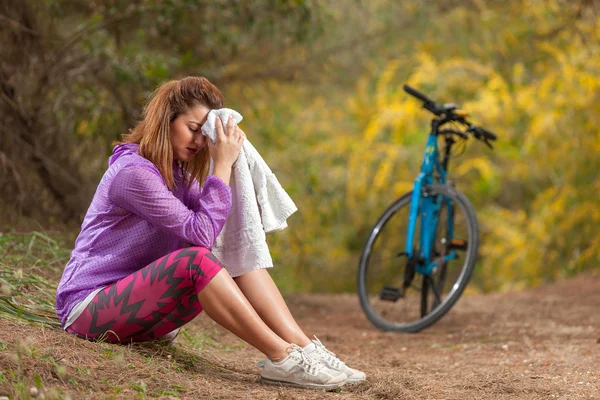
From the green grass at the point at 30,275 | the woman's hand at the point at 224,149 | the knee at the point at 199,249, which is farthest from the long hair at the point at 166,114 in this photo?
the green grass at the point at 30,275

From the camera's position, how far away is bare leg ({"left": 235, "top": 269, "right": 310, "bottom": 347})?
301 cm

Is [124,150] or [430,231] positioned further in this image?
[430,231]

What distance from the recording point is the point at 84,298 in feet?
9.43

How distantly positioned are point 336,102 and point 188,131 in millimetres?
8518

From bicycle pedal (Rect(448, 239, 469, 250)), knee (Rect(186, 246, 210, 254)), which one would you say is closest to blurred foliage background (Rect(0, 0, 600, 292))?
bicycle pedal (Rect(448, 239, 469, 250))

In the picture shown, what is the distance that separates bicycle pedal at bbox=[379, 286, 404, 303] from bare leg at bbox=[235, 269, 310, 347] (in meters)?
1.87

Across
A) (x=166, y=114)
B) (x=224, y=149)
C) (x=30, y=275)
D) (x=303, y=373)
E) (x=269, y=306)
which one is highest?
(x=166, y=114)

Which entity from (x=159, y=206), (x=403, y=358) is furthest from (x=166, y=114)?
(x=403, y=358)

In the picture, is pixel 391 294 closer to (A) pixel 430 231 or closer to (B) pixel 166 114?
(A) pixel 430 231

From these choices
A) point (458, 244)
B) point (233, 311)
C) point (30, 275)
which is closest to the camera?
point (233, 311)

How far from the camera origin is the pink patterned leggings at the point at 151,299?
2.73 meters

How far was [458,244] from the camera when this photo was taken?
4.68m

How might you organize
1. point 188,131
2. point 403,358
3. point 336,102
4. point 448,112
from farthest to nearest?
point 336,102
point 448,112
point 403,358
point 188,131

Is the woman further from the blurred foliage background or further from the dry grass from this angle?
the blurred foliage background
